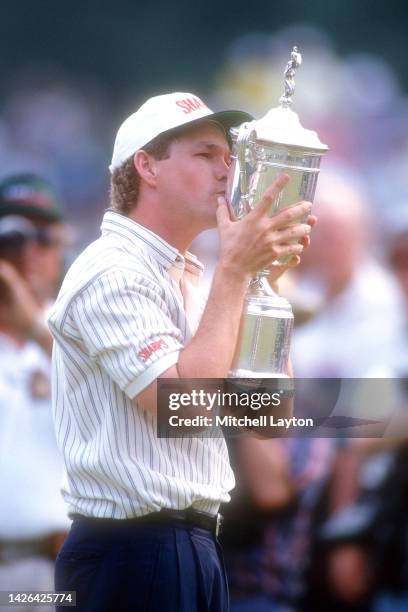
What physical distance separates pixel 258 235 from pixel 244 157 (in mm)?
187

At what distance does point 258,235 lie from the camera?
163 cm

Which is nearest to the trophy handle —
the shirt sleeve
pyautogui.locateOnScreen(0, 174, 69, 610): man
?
the shirt sleeve

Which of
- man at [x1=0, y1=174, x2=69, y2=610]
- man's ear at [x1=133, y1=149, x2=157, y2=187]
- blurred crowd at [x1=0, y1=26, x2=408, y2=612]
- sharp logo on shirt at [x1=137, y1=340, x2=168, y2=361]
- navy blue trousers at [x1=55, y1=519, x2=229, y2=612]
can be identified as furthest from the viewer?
man at [x1=0, y1=174, x2=69, y2=610]

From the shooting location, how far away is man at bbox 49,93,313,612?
5.29ft

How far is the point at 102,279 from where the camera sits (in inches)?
64.1

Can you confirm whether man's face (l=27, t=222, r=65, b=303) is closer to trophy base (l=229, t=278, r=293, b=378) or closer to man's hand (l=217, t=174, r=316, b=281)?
trophy base (l=229, t=278, r=293, b=378)

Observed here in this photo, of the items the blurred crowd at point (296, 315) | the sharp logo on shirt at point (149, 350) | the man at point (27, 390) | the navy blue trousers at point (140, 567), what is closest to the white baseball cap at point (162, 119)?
the sharp logo on shirt at point (149, 350)

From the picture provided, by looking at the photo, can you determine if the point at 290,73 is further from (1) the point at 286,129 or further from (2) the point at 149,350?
(2) the point at 149,350

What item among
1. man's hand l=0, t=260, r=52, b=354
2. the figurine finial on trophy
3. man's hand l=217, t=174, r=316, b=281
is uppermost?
the figurine finial on trophy

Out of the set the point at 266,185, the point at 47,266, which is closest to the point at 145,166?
the point at 266,185

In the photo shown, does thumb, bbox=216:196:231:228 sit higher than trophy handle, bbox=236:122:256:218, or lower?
lower

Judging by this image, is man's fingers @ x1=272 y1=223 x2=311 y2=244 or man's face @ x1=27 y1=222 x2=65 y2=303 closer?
man's fingers @ x1=272 y1=223 x2=311 y2=244

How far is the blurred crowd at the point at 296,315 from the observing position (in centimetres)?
265

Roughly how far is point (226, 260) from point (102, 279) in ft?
0.59
